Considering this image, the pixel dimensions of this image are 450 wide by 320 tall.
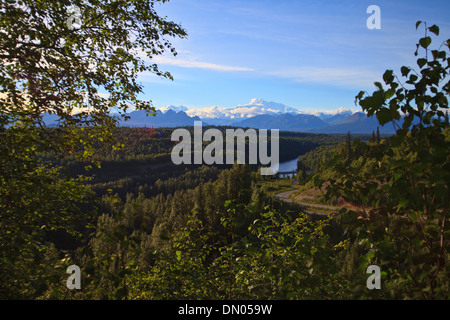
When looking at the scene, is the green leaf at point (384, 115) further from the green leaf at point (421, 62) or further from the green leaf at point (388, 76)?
the green leaf at point (421, 62)

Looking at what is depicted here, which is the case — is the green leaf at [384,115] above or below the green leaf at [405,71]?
below

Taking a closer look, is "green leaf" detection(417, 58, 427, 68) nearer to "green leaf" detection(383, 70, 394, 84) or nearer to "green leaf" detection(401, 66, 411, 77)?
"green leaf" detection(401, 66, 411, 77)

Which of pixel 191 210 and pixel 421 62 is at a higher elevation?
pixel 421 62

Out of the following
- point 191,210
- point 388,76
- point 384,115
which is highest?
point 388,76

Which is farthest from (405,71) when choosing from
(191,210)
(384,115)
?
(191,210)

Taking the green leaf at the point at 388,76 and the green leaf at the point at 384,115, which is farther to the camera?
the green leaf at the point at 388,76

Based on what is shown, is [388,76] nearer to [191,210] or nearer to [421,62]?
[421,62]

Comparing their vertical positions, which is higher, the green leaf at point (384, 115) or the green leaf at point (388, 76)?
the green leaf at point (388, 76)

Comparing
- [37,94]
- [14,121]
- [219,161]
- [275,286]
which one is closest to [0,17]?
[37,94]

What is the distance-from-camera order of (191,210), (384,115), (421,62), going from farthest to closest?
1. (191,210)
2. (421,62)
3. (384,115)

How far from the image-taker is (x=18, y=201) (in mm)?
5441

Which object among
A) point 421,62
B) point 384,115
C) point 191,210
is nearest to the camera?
point 384,115
